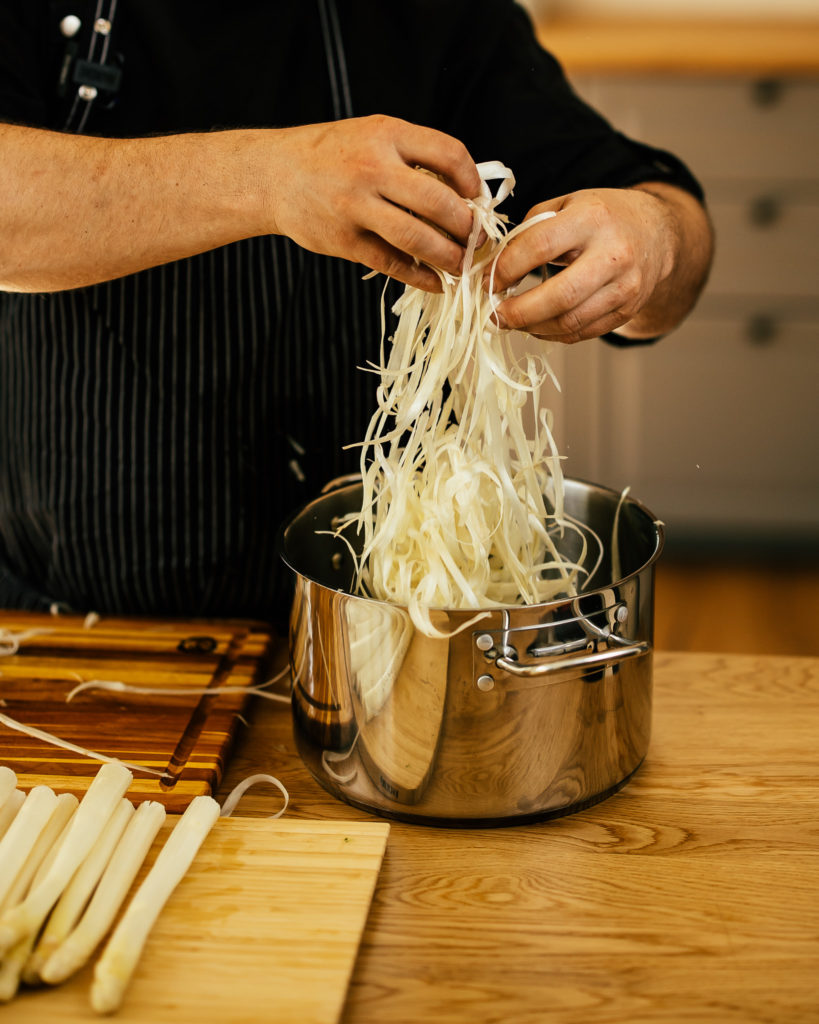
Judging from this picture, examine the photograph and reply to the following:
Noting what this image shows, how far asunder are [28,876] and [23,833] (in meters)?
0.04

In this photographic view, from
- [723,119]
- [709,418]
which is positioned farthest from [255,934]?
[723,119]

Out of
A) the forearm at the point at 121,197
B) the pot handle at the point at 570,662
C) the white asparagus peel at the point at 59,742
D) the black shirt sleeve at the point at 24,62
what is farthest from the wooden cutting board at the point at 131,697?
the black shirt sleeve at the point at 24,62

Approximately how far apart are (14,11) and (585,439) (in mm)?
1977

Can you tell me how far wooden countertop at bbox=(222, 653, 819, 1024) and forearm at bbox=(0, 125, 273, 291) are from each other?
19.8 inches

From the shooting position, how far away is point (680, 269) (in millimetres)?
1219

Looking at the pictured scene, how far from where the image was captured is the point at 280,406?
1.33m

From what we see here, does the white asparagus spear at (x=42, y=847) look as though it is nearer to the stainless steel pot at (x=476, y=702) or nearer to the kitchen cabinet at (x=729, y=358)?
the stainless steel pot at (x=476, y=702)

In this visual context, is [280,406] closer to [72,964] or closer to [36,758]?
[36,758]

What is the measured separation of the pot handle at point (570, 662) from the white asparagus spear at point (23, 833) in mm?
374

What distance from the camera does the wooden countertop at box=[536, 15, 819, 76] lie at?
2.58 m

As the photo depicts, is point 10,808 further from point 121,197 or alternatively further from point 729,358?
point 729,358

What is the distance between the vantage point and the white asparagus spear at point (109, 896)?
67 centimetres

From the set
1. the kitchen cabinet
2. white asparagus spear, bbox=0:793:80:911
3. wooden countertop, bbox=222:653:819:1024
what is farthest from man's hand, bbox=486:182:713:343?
the kitchen cabinet

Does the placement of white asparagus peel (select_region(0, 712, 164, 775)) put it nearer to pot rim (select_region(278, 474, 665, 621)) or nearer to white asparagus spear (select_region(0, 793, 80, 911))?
white asparagus spear (select_region(0, 793, 80, 911))
